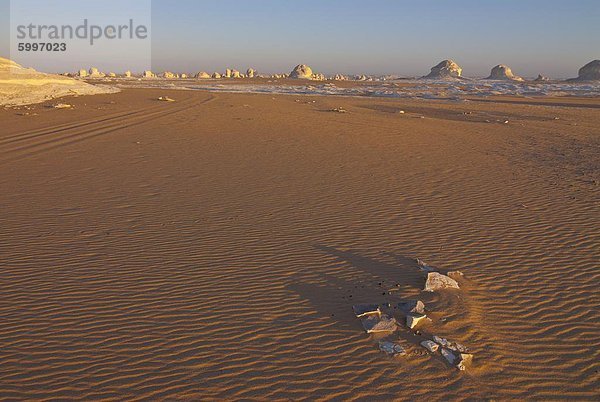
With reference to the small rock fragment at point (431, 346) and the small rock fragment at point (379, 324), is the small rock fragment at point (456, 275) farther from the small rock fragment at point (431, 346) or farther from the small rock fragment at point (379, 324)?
the small rock fragment at point (431, 346)

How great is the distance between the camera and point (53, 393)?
4.51 metres

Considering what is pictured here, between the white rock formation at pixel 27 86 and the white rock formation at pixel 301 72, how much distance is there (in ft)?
290

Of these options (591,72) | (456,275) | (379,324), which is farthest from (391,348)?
(591,72)

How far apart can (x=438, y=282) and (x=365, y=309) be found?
1.45 meters

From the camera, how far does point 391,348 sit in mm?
5320

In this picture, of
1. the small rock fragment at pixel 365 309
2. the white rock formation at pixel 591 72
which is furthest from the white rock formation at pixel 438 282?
the white rock formation at pixel 591 72

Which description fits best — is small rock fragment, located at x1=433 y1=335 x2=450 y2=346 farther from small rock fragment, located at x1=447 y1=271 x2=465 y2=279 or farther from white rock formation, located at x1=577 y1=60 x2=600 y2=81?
white rock formation, located at x1=577 y1=60 x2=600 y2=81

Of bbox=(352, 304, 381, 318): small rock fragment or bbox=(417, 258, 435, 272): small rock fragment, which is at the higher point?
bbox=(417, 258, 435, 272): small rock fragment

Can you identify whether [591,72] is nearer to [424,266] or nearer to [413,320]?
[424,266]

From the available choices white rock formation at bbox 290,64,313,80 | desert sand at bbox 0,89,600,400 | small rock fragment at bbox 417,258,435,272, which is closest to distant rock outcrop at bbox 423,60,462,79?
white rock formation at bbox 290,64,313,80

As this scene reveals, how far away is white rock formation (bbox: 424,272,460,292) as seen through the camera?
266 inches

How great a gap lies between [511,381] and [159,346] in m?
3.76

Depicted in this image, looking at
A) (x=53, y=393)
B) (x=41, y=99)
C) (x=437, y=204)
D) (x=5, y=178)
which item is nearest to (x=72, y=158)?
(x=5, y=178)

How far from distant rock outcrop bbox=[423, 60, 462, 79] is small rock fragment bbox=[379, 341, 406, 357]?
12633 centimetres
